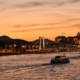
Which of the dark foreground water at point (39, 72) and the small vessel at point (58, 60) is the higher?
the small vessel at point (58, 60)

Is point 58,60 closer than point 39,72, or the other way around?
point 39,72

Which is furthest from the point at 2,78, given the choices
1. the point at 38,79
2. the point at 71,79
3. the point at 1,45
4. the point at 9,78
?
the point at 1,45

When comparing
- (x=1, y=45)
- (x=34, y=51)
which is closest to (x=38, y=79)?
(x=1, y=45)

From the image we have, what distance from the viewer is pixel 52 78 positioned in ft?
151

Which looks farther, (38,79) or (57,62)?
(57,62)

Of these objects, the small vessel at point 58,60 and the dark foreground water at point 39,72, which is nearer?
the dark foreground water at point 39,72

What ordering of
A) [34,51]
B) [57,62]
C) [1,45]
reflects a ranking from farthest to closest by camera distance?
1. [34,51]
2. [1,45]
3. [57,62]

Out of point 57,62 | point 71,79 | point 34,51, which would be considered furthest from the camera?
point 34,51

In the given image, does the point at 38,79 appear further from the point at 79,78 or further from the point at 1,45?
the point at 1,45

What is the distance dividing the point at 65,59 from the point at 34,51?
117m

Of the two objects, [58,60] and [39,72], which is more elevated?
[58,60]

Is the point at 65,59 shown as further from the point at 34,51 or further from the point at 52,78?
the point at 34,51

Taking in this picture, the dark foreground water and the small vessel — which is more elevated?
the small vessel

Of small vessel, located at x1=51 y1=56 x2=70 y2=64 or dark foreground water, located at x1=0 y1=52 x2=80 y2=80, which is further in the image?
small vessel, located at x1=51 y1=56 x2=70 y2=64
